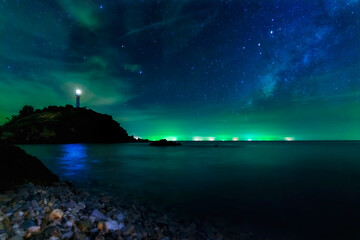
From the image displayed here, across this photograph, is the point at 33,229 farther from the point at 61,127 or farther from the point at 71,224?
the point at 61,127

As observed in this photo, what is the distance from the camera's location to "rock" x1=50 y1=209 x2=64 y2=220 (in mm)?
4238

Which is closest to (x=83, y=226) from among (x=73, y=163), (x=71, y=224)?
(x=71, y=224)

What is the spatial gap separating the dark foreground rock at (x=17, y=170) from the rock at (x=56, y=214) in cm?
304

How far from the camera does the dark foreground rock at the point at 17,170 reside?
6412mm

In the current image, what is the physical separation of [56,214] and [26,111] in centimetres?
15806

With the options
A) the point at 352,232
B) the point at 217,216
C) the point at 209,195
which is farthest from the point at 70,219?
the point at 352,232

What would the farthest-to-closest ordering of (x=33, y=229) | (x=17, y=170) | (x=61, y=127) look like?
(x=61, y=127) → (x=17, y=170) → (x=33, y=229)

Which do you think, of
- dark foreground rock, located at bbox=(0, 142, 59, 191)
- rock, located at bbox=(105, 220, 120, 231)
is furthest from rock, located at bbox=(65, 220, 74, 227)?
dark foreground rock, located at bbox=(0, 142, 59, 191)

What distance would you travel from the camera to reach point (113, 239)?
3941 millimetres

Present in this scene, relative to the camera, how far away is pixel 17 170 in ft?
23.9

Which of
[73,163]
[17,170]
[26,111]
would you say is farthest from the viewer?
[26,111]

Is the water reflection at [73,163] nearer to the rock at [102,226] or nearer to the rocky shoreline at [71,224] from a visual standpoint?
the rocky shoreline at [71,224]

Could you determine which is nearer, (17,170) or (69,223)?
(69,223)

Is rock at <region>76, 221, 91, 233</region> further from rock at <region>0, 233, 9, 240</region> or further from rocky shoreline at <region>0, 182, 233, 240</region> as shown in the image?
rock at <region>0, 233, 9, 240</region>
